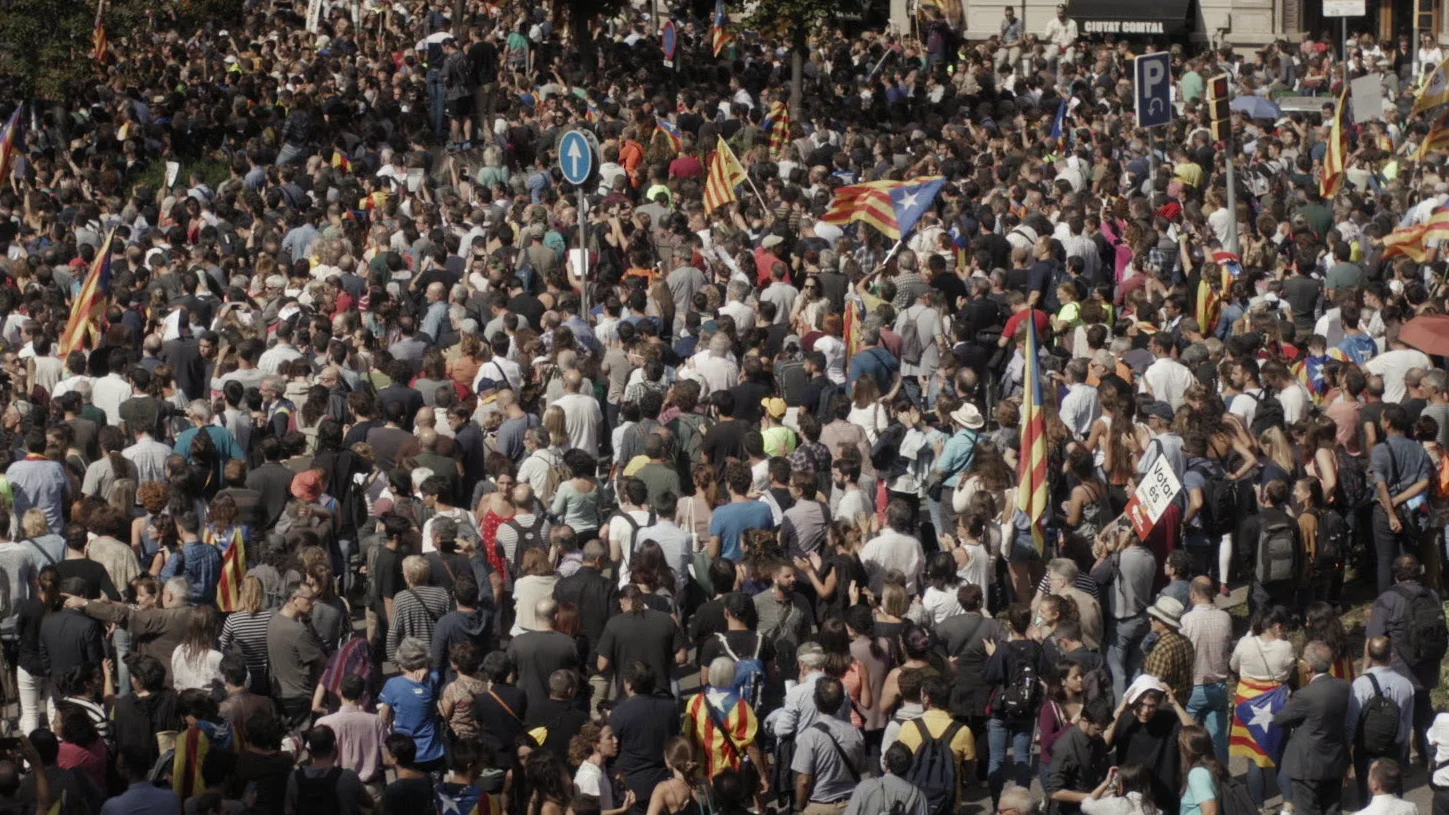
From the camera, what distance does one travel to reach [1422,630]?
41.7 feet

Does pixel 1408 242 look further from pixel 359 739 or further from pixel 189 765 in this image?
pixel 189 765

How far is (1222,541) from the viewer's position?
15.3 metres

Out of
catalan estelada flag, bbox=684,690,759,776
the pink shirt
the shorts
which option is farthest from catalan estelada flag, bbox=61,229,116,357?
the shorts

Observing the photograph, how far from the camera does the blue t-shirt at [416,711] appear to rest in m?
11.7

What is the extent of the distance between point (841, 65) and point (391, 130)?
8.43 meters

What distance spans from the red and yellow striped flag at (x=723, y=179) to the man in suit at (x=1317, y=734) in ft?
39.9

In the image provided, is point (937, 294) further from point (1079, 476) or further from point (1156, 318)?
point (1079, 476)

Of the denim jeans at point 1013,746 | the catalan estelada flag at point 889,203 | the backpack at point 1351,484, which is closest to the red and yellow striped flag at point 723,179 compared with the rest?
the catalan estelada flag at point 889,203

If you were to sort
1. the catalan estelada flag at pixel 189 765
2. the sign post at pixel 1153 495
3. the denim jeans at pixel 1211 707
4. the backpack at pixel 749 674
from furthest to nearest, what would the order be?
the sign post at pixel 1153 495
the denim jeans at pixel 1211 707
the backpack at pixel 749 674
the catalan estelada flag at pixel 189 765

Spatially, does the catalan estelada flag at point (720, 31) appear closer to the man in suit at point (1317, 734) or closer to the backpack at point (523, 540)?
the backpack at point (523, 540)

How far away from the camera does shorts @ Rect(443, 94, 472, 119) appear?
30758 millimetres

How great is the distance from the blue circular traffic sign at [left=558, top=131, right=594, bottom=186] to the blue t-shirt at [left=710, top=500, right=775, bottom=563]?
5988mm

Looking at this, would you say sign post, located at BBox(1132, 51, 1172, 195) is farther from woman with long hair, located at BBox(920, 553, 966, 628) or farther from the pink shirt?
the pink shirt

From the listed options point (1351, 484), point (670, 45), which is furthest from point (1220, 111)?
point (670, 45)
